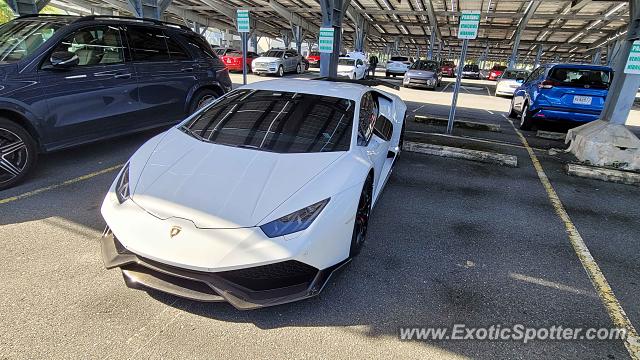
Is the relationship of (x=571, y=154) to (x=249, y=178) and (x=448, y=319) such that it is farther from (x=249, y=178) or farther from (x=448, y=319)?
(x=249, y=178)

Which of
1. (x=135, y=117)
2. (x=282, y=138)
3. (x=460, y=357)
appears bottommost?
(x=460, y=357)

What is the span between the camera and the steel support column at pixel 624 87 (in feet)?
20.7

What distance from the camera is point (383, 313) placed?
2.41m

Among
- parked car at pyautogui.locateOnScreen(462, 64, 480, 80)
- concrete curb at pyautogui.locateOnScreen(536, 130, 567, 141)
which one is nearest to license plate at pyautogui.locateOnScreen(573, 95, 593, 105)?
concrete curb at pyautogui.locateOnScreen(536, 130, 567, 141)

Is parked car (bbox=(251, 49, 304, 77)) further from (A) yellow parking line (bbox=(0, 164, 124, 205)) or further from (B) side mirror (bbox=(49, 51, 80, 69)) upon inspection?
(B) side mirror (bbox=(49, 51, 80, 69))

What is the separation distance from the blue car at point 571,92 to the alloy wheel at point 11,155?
898cm

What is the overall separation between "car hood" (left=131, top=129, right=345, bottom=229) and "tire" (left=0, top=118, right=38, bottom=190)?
2.22m

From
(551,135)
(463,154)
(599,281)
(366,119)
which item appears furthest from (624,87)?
(366,119)

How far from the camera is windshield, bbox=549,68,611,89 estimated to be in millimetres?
7660

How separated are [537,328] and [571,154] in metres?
5.60

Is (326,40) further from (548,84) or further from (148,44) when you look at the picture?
(148,44)

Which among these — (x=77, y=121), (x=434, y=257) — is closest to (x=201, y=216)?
(x=434, y=257)

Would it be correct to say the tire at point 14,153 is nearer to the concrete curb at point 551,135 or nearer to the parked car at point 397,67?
the concrete curb at point 551,135

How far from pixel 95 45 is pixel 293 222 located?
4.28 metres
